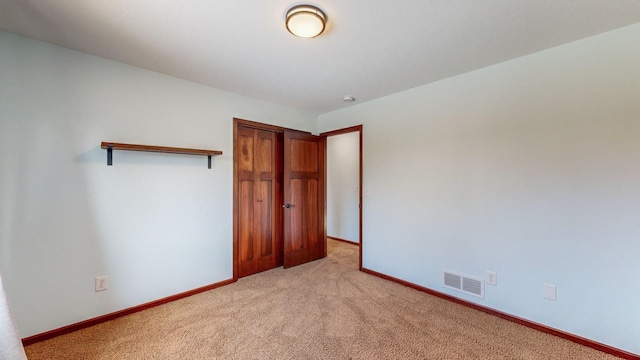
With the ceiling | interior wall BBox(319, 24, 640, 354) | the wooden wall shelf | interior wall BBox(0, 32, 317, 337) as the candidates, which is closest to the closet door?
interior wall BBox(0, 32, 317, 337)

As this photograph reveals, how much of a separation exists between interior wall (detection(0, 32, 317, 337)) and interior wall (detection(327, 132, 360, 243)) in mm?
2804

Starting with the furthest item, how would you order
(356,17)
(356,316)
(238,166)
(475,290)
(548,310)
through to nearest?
(238,166)
(475,290)
(356,316)
(548,310)
(356,17)

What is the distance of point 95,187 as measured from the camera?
2.25 meters

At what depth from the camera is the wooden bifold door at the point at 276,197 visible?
334 cm

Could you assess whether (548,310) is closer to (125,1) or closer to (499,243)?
(499,243)

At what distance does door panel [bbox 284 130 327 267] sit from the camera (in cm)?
370

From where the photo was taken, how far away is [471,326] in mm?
2207

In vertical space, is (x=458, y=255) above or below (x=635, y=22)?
below

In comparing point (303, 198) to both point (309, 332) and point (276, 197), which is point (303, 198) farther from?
point (309, 332)

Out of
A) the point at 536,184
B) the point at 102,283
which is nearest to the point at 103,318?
the point at 102,283

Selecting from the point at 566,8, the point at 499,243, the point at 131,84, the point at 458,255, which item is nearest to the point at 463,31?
the point at 566,8

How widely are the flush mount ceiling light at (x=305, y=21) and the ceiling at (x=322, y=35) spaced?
0.15ft

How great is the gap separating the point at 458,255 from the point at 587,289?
938 millimetres

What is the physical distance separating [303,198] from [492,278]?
8.27 feet
